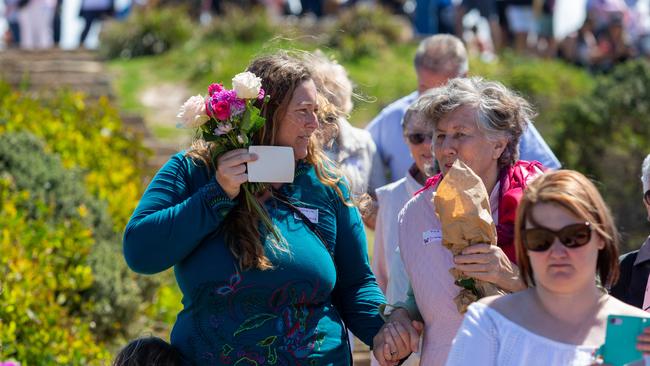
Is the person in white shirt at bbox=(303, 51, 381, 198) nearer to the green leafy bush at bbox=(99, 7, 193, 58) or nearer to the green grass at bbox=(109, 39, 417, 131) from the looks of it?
the green grass at bbox=(109, 39, 417, 131)

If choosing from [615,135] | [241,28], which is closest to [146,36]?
[241,28]

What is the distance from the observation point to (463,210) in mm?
3479

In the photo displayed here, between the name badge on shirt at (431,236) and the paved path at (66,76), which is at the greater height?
the name badge on shirt at (431,236)

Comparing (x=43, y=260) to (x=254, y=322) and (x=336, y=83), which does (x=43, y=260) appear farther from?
(x=254, y=322)

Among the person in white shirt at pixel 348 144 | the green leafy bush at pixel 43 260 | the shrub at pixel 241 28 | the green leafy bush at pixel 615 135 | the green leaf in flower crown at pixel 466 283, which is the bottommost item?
the shrub at pixel 241 28

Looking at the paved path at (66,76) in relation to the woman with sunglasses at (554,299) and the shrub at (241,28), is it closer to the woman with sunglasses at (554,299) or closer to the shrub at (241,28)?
the shrub at (241,28)

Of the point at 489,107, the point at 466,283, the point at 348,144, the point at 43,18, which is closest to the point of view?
the point at 466,283

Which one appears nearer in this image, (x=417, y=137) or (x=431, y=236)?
(x=431, y=236)

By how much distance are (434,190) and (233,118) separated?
0.74m

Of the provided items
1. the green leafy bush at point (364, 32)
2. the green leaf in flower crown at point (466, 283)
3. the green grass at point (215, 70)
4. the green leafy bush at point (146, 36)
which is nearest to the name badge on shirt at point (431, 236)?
the green leaf in flower crown at point (466, 283)

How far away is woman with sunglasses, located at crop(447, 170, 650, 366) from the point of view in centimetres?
301

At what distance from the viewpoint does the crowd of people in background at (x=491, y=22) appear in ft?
54.2

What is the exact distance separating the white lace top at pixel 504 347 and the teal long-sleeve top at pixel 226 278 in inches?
30.5

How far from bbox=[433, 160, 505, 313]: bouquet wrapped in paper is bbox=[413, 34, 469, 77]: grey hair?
105 inches
